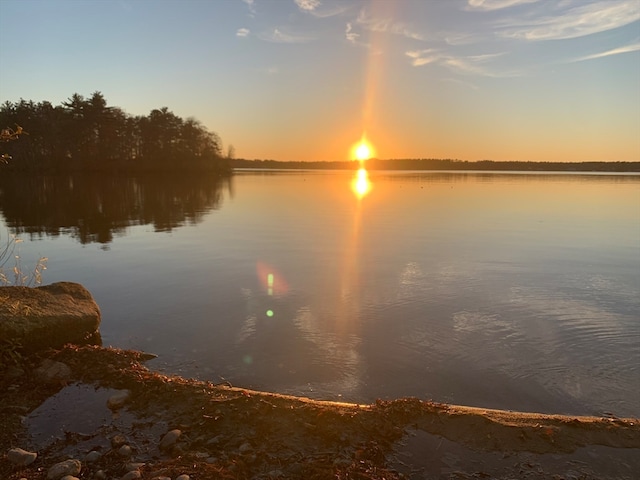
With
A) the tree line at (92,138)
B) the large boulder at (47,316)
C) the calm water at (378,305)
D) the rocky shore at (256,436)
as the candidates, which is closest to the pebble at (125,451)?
the rocky shore at (256,436)

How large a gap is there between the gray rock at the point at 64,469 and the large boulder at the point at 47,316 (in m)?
3.82

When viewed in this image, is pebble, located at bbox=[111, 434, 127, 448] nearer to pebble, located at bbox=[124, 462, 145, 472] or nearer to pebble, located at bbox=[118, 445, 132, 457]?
pebble, located at bbox=[118, 445, 132, 457]

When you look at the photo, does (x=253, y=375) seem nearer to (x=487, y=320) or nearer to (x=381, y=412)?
(x=381, y=412)

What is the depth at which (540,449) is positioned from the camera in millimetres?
5613

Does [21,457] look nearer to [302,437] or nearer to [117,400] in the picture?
[117,400]

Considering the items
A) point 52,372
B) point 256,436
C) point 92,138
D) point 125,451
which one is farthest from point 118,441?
point 92,138

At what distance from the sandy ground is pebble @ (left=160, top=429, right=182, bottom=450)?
2.8 inches

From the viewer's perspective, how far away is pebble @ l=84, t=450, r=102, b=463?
17.0 feet

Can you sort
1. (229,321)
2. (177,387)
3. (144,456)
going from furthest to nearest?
1. (229,321)
2. (177,387)
3. (144,456)

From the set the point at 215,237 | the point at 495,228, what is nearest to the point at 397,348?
the point at 215,237

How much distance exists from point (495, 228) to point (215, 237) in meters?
17.4

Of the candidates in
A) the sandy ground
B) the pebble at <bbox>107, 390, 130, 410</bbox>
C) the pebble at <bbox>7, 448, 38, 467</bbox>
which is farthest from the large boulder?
the pebble at <bbox>7, 448, 38, 467</bbox>

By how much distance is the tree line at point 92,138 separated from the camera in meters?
86.8

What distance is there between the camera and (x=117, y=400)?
21.7 ft
